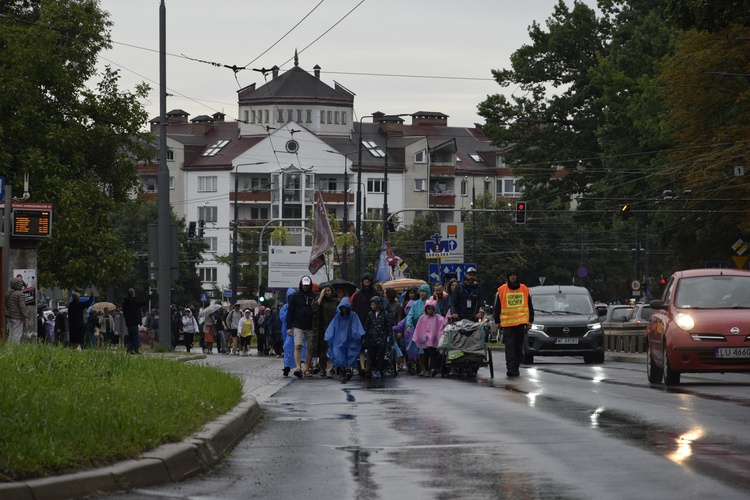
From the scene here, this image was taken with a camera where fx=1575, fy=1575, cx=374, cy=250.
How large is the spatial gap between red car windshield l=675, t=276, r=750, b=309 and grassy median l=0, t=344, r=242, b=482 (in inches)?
263

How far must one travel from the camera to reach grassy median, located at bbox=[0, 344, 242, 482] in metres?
8.91

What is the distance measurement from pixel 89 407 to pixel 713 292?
1166 centimetres

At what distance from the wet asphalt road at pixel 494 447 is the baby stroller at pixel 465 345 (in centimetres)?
480

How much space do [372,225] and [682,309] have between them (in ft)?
321

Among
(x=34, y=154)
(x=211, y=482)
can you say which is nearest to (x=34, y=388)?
(x=211, y=482)

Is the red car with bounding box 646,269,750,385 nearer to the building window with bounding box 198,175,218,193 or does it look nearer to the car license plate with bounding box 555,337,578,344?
the car license plate with bounding box 555,337,578,344

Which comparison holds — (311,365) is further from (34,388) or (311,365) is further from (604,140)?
(604,140)

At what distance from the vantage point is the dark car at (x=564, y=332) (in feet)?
108

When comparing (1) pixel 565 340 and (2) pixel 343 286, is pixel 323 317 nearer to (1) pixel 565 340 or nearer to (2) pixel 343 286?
(2) pixel 343 286

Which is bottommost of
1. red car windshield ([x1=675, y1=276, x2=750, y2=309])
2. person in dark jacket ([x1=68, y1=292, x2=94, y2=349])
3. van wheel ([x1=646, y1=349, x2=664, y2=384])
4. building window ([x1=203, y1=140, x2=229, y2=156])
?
van wheel ([x1=646, y1=349, x2=664, y2=384])

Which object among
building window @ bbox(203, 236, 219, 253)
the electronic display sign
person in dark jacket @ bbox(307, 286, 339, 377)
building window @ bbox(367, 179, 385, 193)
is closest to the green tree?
the electronic display sign

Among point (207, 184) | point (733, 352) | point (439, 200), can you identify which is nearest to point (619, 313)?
point (733, 352)

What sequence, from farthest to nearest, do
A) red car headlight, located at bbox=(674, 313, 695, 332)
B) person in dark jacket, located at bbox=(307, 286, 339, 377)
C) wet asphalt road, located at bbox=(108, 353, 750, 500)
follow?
person in dark jacket, located at bbox=(307, 286, 339, 377) < red car headlight, located at bbox=(674, 313, 695, 332) < wet asphalt road, located at bbox=(108, 353, 750, 500)

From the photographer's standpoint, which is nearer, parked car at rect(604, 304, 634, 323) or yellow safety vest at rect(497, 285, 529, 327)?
yellow safety vest at rect(497, 285, 529, 327)
